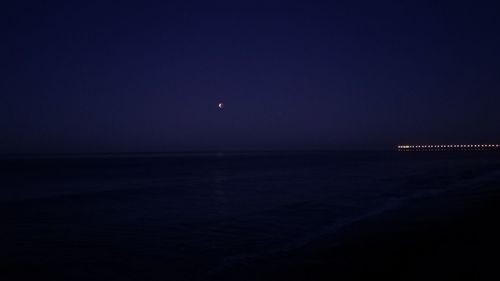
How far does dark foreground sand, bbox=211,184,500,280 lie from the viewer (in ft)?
29.3

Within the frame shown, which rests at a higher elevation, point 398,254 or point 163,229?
point 398,254

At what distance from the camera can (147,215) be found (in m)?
19.6

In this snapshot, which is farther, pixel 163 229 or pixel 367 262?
pixel 163 229

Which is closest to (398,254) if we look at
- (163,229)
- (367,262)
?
(367,262)

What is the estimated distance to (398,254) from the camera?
10750mm

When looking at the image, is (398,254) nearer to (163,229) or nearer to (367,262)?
(367,262)

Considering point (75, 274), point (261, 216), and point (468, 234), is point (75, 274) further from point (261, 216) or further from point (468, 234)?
point (468, 234)

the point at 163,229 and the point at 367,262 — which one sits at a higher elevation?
the point at 367,262

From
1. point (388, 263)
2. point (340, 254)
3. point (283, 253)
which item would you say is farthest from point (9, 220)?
point (388, 263)

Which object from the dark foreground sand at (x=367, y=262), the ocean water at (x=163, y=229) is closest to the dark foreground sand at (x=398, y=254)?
the dark foreground sand at (x=367, y=262)

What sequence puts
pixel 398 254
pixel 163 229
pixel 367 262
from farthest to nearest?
pixel 163 229, pixel 398 254, pixel 367 262

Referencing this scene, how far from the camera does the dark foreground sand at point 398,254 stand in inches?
352

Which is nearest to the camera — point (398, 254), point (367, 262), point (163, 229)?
point (367, 262)

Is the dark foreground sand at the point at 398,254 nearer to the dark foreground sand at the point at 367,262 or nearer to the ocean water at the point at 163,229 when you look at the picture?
the dark foreground sand at the point at 367,262
